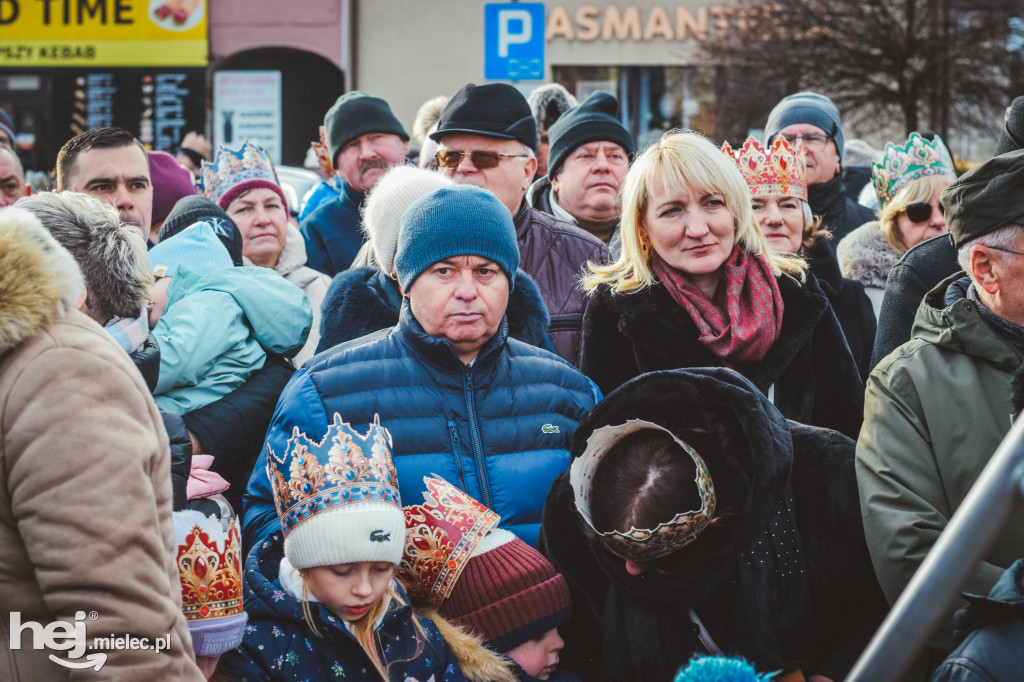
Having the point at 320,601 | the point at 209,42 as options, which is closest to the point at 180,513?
the point at 320,601

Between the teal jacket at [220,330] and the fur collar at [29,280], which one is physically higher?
the fur collar at [29,280]

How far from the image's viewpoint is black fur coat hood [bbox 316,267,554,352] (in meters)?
3.71

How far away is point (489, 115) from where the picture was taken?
4562 mm

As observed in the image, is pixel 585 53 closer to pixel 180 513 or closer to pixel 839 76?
pixel 839 76

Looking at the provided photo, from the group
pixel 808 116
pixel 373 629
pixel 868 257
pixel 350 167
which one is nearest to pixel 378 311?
pixel 373 629

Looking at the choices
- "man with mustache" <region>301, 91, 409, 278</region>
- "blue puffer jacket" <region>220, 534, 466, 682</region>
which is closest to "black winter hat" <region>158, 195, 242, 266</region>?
"man with mustache" <region>301, 91, 409, 278</region>

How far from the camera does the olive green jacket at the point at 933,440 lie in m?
2.72

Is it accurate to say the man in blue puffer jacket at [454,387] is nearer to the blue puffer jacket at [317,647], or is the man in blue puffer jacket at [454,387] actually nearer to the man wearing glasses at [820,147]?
the blue puffer jacket at [317,647]

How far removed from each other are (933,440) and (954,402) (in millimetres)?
108

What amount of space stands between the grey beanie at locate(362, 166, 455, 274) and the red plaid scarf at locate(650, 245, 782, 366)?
83cm

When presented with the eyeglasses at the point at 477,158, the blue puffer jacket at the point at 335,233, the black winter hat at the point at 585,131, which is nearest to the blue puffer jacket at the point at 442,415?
the eyeglasses at the point at 477,158

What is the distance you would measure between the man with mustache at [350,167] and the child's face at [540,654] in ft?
9.98

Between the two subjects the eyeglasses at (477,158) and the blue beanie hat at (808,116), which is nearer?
the eyeglasses at (477,158)

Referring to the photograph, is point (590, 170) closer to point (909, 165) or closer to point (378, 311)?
point (909, 165)
